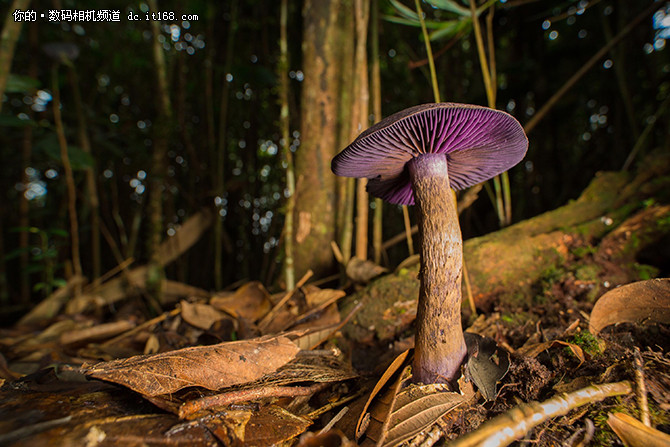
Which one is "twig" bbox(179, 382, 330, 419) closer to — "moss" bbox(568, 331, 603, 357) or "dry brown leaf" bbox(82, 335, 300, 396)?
"dry brown leaf" bbox(82, 335, 300, 396)

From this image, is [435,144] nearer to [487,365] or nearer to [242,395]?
[487,365]

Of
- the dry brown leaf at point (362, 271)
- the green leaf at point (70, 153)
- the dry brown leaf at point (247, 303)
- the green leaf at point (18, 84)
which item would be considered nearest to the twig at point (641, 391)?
the dry brown leaf at point (362, 271)

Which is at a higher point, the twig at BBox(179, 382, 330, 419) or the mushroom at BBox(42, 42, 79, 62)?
the mushroom at BBox(42, 42, 79, 62)

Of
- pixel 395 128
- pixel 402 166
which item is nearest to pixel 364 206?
pixel 402 166

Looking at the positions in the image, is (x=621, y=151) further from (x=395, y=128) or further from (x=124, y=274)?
(x=124, y=274)

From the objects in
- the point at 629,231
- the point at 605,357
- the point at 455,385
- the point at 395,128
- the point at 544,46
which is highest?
the point at 544,46

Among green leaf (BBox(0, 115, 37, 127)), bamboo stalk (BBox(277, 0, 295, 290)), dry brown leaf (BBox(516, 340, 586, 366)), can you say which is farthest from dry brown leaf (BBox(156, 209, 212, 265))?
dry brown leaf (BBox(516, 340, 586, 366))
